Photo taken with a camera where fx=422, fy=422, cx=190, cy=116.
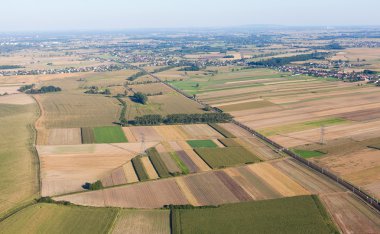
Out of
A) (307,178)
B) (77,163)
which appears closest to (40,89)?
(77,163)

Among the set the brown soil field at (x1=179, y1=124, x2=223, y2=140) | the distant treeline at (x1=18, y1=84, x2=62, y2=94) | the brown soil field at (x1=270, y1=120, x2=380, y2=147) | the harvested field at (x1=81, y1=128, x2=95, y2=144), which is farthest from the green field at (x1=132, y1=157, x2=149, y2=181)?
the distant treeline at (x1=18, y1=84, x2=62, y2=94)

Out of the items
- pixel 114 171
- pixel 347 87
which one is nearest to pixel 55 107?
pixel 114 171

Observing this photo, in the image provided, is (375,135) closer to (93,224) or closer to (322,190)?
(322,190)

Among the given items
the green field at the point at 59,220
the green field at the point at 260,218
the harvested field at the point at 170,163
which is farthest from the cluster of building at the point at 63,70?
the green field at the point at 260,218

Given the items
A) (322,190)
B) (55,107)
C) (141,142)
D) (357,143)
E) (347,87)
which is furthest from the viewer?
(347,87)

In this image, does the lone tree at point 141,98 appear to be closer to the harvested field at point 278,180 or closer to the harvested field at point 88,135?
the harvested field at point 88,135

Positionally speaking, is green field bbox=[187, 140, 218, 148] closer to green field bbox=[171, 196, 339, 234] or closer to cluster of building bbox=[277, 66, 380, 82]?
green field bbox=[171, 196, 339, 234]
